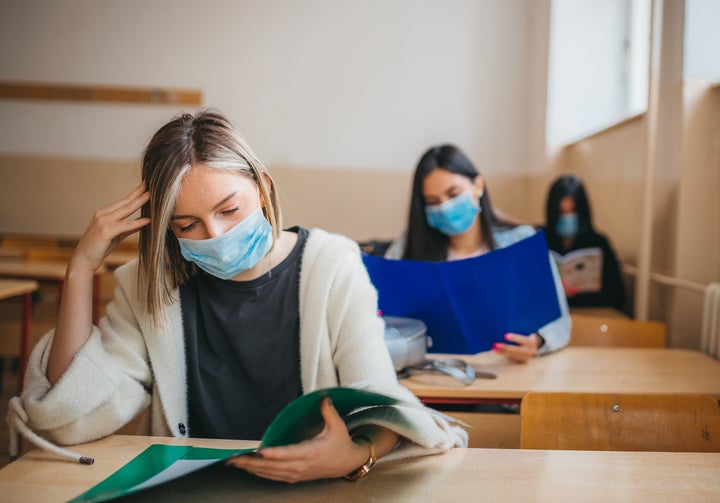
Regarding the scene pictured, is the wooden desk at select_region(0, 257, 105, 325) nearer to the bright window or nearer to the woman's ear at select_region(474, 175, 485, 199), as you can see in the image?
the woman's ear at select_region(474, 175, 485, 199)

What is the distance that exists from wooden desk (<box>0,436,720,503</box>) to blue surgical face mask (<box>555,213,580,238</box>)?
255 cm

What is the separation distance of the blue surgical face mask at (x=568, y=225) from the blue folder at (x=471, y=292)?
68.8 inches

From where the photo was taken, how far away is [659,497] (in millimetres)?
934

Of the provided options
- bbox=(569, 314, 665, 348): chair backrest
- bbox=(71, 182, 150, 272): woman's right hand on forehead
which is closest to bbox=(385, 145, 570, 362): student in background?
bbox=(569, 314, 665, 348): chair backrest

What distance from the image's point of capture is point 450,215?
2.45m

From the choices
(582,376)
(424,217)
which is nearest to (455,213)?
(424,217)

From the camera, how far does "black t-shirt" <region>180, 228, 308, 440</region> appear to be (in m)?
1.33

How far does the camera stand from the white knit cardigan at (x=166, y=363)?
43.3 inches

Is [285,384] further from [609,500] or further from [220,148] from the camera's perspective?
[609,500]

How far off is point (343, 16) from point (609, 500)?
4.81 metres

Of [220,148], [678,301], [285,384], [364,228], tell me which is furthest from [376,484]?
[364,228]

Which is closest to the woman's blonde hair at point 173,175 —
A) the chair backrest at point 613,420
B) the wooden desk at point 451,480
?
the wooden desk at point 451,480

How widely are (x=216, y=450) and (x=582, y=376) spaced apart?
3.65 feet

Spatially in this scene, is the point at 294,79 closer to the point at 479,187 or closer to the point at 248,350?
the point at 479,187
